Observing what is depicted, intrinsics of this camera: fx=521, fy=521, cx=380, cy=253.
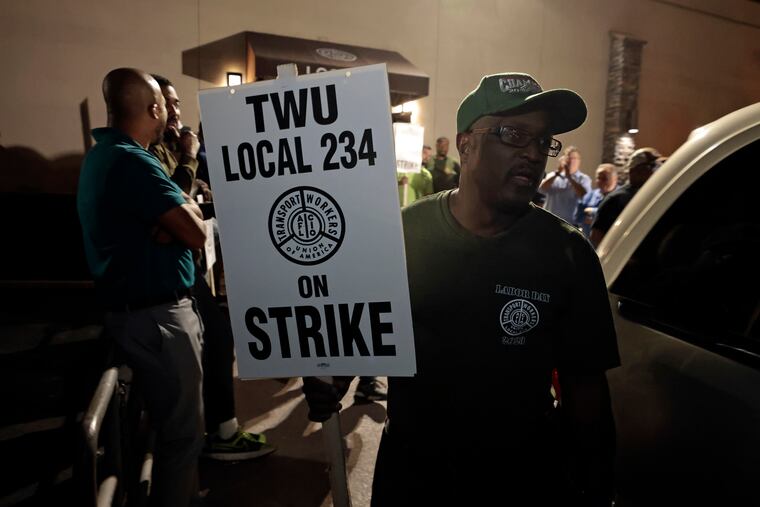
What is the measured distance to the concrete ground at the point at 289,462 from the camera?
10.00ft

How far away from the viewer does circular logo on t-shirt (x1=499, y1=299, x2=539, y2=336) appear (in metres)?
1.45

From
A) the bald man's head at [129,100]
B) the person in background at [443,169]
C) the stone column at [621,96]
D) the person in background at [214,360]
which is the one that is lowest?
the person in background at [214,360]

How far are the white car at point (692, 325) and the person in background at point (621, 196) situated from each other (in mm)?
2861

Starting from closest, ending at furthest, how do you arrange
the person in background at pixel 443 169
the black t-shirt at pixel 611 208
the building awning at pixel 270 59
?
1. the black t-shirt at pixel 611 208
2. the building awning at pixel 270 59
3. the person in background at pixel 443 169

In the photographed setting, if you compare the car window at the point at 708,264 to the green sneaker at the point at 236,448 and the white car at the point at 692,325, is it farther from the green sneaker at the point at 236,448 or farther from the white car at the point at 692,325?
the green sneaker at the point at 236,448

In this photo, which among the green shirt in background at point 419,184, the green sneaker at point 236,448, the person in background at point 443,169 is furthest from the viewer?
the person in background at point 443,169

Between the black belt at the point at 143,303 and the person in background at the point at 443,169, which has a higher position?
the person in background at the point at 443,169

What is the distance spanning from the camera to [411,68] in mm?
10672

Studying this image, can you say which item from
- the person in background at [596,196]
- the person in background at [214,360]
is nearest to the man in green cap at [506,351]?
the person in background at [214,360]

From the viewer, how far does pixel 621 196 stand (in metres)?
4.80

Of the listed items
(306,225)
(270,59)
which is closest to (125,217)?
(306,225)

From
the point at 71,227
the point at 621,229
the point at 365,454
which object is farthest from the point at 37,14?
the point at 621,229

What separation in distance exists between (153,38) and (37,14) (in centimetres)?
170

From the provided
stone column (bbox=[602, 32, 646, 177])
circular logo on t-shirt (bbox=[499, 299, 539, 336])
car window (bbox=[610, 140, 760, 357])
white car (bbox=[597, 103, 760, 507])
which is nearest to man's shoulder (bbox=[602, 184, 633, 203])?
white car (bbox=[597, 103, 760, 507])
